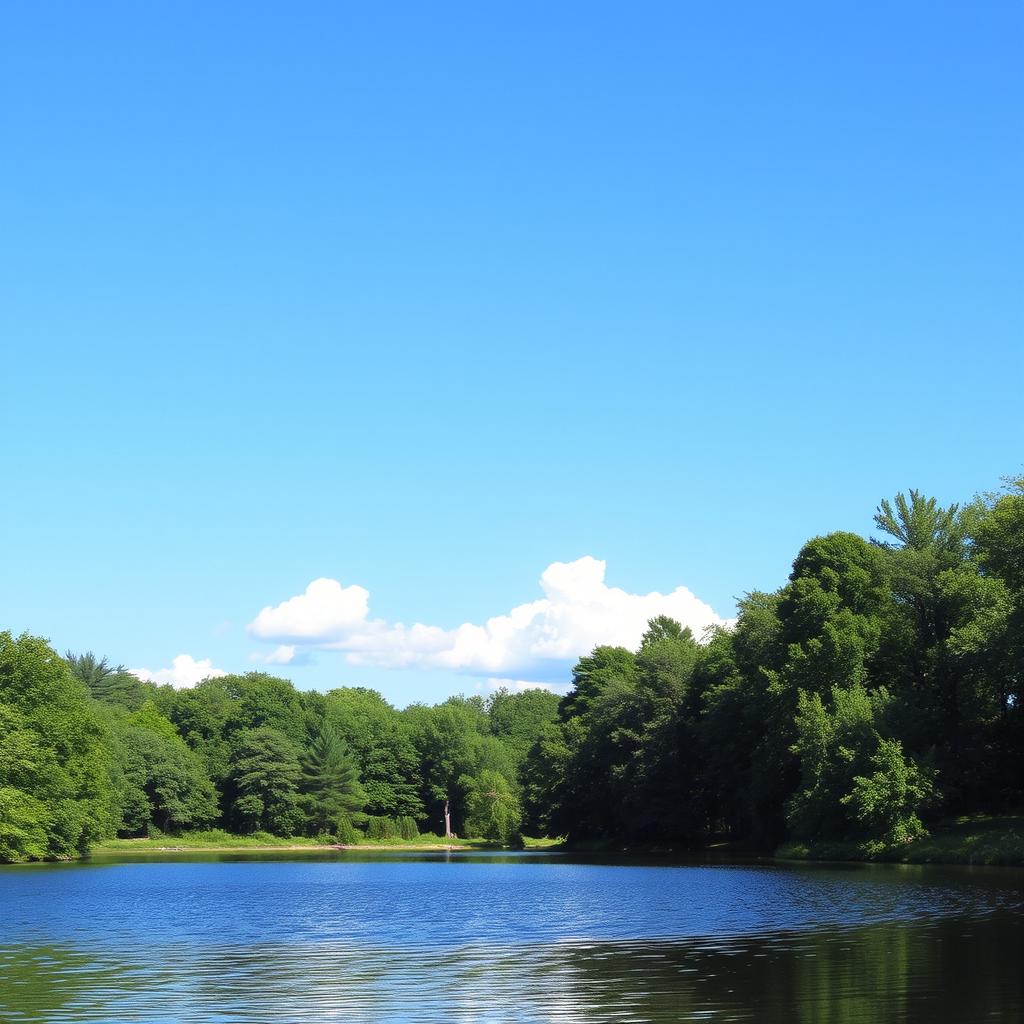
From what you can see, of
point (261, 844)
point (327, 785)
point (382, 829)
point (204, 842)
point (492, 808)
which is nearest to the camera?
point (204, 842)

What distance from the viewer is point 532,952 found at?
28.2 m

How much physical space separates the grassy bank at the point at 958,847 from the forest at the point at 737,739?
0.82 meters

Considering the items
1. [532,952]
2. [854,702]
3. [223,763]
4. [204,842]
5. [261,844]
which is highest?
[854,702]

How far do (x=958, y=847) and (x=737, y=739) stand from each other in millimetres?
27745

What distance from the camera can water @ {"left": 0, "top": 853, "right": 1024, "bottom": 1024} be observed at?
64.1ft

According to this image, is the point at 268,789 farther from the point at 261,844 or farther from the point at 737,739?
the point at 737,739

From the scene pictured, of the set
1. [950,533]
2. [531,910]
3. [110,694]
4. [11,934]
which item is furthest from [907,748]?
[110,694]

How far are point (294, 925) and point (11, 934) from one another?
7.73 meters

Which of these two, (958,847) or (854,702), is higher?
(854,702)

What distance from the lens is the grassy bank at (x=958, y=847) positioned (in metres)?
57.6

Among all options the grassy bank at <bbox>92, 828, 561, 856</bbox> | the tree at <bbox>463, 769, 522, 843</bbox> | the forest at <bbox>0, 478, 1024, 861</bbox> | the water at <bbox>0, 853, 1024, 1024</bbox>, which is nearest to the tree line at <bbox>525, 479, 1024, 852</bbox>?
the forest at <bbox>0, 478, 1024, 861</bbox>

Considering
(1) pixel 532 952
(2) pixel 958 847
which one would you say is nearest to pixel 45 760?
(2) pixel 958 847

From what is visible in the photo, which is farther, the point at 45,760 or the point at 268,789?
the point at 268,789

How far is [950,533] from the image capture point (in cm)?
7775
